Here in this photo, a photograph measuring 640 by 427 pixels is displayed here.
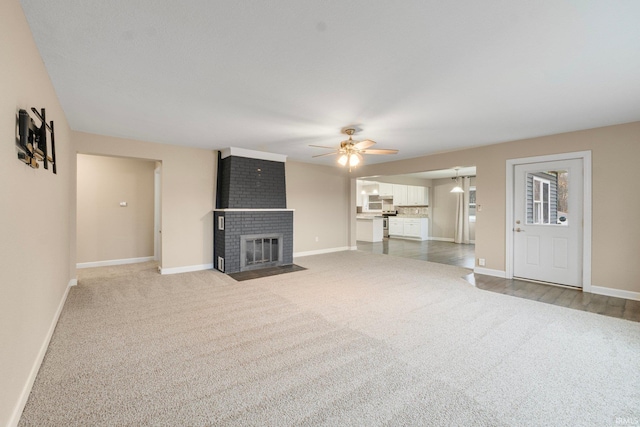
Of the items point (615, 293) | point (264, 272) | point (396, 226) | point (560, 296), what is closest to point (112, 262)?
point (264, 272)

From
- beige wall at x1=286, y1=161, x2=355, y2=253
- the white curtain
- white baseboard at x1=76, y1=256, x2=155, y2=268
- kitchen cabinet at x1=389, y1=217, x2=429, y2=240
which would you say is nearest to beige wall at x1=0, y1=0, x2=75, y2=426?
white baseboard at x1=76, y1=256, x2=155, y2=268

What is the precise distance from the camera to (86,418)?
155 centimetres

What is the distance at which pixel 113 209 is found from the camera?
18.9ft

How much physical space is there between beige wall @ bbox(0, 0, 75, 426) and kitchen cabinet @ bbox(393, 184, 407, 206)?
Answer: 33.6 feet

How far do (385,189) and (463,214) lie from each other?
317 centimetres

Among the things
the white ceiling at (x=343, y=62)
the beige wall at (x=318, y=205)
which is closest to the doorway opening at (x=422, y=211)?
the beige wall at (x=318, y=205)

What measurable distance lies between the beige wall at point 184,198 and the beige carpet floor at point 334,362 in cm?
147

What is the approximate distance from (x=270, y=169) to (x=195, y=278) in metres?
2.66

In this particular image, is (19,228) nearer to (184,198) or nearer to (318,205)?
(184,198)

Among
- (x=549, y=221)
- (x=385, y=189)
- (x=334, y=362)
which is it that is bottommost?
(x=334, y=362)

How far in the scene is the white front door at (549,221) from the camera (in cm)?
411

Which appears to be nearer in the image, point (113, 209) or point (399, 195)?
point (113, 209)

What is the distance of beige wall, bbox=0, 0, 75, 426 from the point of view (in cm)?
138

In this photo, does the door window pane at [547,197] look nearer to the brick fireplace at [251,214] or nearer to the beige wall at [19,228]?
the brick fireplace at [251,214]
